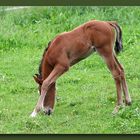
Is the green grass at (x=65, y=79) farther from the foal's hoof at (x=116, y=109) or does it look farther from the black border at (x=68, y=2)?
the black border at (x=68, y=2)

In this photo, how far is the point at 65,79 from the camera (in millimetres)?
8531

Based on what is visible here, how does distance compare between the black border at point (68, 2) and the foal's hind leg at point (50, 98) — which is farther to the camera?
the foal's hind leg at point (50, 98)

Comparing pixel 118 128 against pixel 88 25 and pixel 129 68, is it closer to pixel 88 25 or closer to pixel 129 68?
pixel 88 25

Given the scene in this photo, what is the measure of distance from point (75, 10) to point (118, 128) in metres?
4.89

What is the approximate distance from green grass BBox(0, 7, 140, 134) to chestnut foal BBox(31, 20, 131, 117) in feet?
0.87

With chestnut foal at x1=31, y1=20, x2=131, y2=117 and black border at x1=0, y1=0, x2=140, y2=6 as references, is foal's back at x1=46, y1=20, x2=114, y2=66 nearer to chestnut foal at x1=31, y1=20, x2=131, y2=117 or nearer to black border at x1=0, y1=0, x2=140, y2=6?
chestnut foal at x1=31, y1=20, x2=131, y2=117

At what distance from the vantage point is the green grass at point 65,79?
21.3ft

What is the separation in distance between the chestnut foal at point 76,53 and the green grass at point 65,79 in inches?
10.5

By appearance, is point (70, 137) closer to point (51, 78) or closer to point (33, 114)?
point (33, 114)

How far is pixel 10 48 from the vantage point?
980cm

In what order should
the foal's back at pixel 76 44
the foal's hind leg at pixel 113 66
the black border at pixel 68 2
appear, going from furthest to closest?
1. the foal's back at pixel 76 44
2. the foal's hind leg at pixel 113 66
3. the black border at pixel 68 2

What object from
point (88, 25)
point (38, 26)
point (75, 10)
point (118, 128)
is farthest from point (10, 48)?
point (118, 128)

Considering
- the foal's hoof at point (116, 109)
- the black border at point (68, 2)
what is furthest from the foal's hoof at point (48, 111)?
the black border at point (68, 2)

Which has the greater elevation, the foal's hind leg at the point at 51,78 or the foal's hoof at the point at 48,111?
the foal's hind leg at the point at 51,78
